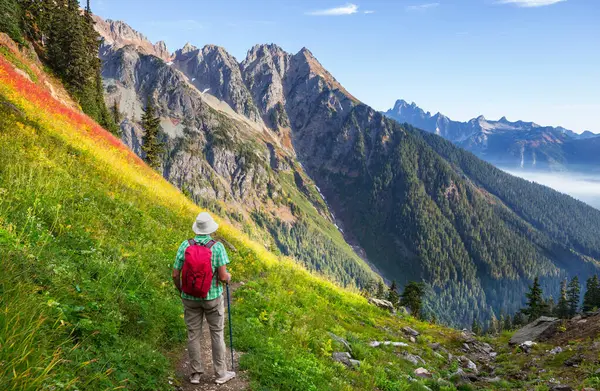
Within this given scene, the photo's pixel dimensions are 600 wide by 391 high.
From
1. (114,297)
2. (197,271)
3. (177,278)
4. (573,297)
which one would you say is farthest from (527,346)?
(573,297)

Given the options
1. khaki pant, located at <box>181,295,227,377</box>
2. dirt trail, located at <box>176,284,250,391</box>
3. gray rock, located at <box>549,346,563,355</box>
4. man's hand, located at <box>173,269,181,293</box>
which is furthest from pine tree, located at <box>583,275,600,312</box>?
man's hand, located at <box>173,269,181,293</box>

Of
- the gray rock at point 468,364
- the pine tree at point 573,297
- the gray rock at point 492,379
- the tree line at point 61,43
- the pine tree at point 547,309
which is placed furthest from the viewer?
the pine tree at point 573,297

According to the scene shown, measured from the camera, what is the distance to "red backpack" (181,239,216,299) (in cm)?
634

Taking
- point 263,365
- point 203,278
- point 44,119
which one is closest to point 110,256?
point 203,278

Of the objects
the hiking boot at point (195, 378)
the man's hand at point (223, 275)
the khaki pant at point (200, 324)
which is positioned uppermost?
the man's hand at point (223, 275)

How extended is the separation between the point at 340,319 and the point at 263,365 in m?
9.13

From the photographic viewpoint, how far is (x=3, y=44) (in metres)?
30.8

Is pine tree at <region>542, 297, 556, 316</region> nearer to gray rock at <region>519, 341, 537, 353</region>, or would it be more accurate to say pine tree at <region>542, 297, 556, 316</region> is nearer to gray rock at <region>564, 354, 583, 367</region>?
gray rock at <region>519, 341, 537, 353</region>

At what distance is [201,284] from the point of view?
6363mm

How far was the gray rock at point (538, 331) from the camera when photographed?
1939cm

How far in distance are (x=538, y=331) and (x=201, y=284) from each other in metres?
22.4

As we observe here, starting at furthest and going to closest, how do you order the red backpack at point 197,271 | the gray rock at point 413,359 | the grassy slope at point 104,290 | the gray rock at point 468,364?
the gray rock at point 468,364 < the gray rock at point 413,359 < the red backpack at point 197,271 < the grassy slope at point 104,290

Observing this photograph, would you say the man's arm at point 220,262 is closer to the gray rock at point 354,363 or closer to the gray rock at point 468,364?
the gray rock at point 354,363

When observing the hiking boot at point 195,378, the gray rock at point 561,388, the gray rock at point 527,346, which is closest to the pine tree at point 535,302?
the gray rock at point 527,346
